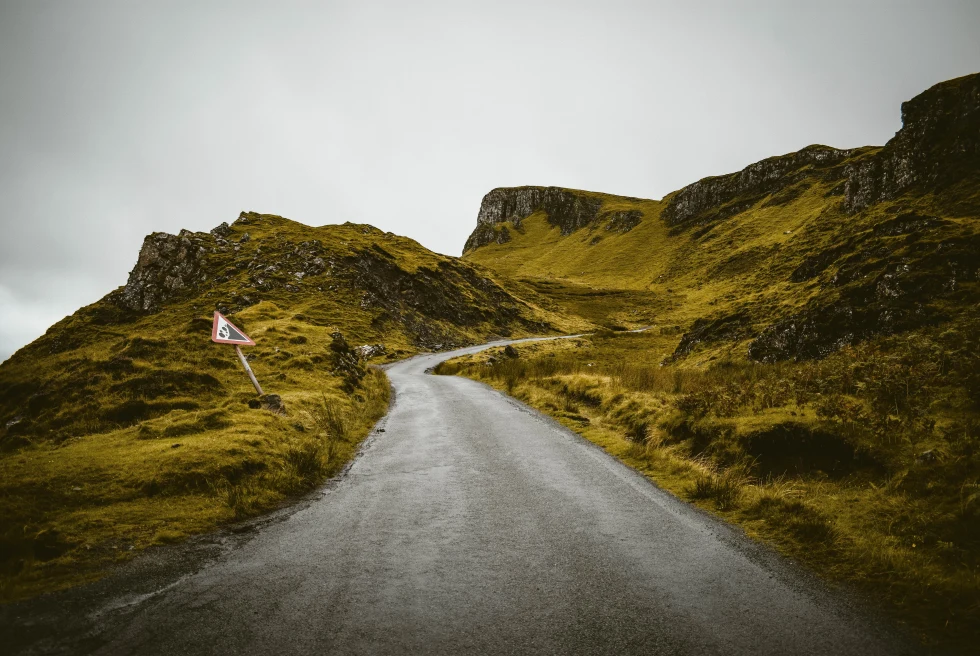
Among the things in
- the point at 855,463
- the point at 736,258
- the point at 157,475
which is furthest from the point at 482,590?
the point at 736,258

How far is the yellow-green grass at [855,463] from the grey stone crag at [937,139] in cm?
2271

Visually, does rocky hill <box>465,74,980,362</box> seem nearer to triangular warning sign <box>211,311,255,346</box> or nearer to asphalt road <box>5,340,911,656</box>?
asphalt road <box>5,340,911,656</box>

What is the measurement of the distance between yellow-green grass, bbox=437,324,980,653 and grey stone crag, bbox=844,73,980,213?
22.7 meters

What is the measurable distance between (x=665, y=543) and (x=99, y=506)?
8443 millimetres

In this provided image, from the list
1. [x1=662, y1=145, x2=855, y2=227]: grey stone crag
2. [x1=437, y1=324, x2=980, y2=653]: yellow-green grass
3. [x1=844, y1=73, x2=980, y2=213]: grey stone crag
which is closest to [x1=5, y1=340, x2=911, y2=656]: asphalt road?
[x1=437, y1=324, x2=980, y2=653]: yellow-green grass

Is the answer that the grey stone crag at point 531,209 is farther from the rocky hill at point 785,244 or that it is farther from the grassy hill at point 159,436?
the grassy hill at point 159,436

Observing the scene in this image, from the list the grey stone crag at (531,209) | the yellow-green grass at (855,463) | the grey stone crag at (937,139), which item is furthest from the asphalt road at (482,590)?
the grey stone crag at (531,209)

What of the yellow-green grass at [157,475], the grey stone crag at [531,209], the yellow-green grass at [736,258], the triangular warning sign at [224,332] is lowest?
the yellow-green grass at [157,475]

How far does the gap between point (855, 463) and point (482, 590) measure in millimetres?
7002

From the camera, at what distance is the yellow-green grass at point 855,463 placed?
15.6 ft

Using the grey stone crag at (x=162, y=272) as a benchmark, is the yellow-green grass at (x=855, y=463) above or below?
below

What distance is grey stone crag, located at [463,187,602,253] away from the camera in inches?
6471

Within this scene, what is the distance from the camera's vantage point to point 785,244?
7162 centimetres

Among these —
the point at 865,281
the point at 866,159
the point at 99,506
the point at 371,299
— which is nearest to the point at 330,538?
the point at 99,506
